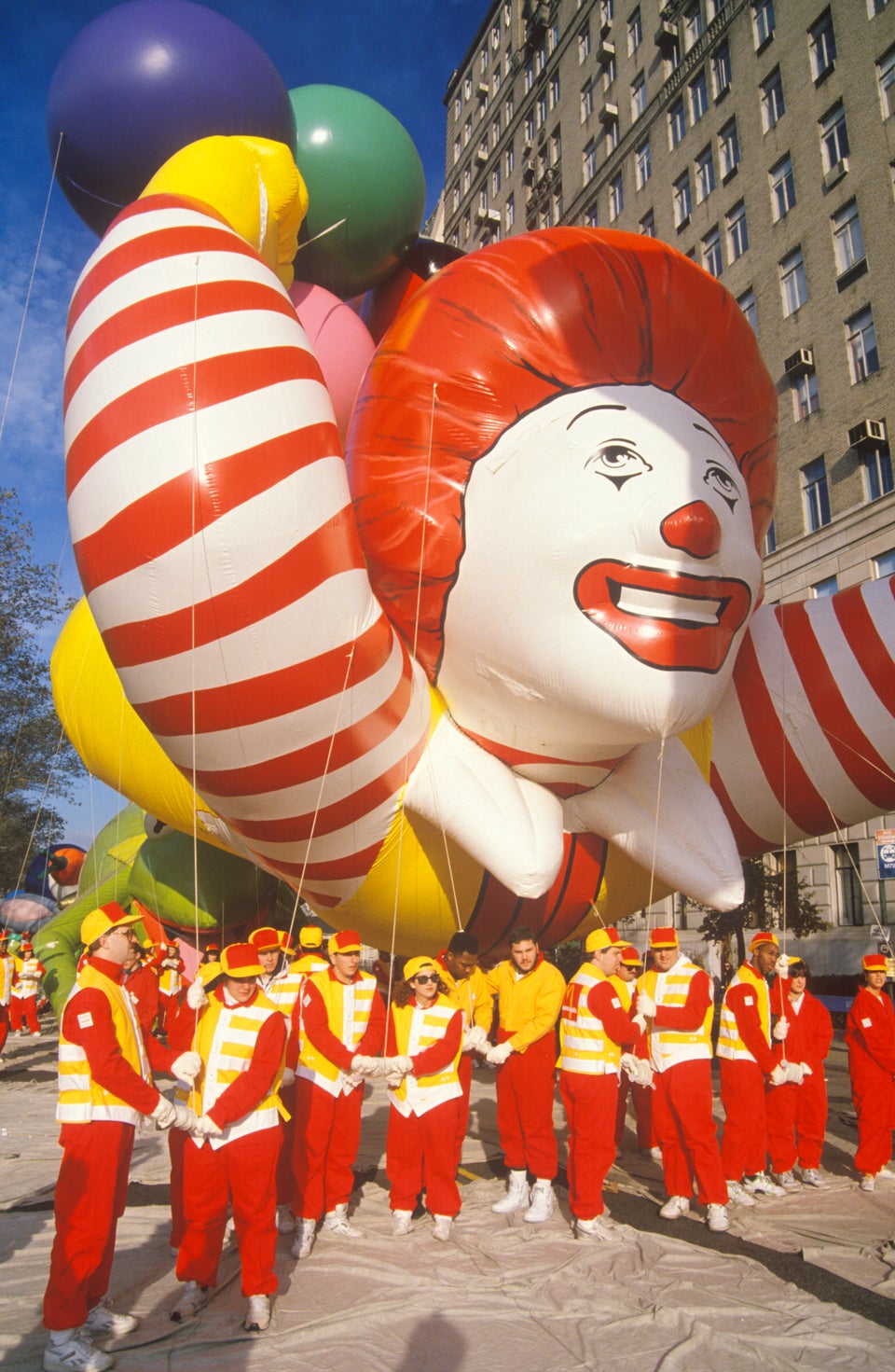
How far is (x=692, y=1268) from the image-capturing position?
401 cm

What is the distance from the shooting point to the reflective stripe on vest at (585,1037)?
4805mm

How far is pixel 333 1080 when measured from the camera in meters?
4.70

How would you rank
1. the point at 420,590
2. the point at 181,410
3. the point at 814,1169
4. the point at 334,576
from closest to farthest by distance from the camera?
the point at 181,410 < the point at 334,576 < the point at 420,590 < the point at 814,1169

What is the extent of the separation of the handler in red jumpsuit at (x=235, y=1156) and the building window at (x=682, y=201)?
25.7 m

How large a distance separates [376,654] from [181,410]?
4.09ft

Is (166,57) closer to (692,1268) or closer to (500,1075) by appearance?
(500,1075)

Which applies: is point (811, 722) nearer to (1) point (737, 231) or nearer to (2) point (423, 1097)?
(2) point (423, 1097)

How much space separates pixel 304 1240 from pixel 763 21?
88.1ft

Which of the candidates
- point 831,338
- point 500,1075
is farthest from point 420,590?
point 831,338

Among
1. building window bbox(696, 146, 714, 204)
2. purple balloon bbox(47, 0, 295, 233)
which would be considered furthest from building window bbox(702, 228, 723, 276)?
purple balloon bbox(47, 0, 295, 233)

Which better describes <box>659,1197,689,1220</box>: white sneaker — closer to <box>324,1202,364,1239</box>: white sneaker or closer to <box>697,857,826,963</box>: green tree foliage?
<box>324,1202,364,1239</box>: white sneaker

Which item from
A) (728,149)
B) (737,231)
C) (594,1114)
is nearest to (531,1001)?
(594,1114)

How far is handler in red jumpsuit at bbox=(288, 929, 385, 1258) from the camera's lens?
14.6 ft

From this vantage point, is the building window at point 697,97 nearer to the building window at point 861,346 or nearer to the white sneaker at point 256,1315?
the building window at point 861,346
